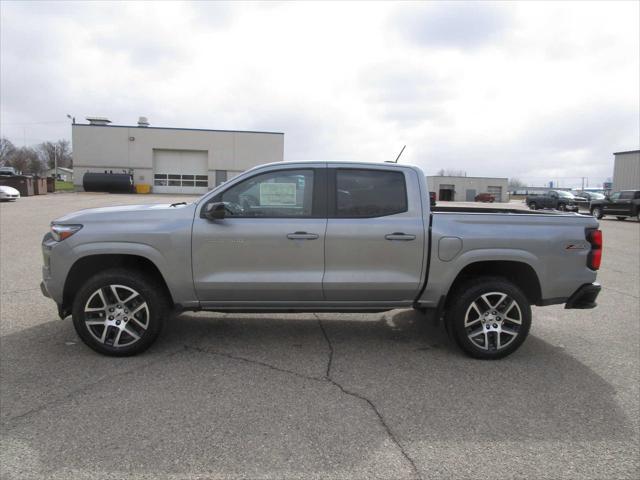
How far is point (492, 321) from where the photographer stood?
4.46 metres

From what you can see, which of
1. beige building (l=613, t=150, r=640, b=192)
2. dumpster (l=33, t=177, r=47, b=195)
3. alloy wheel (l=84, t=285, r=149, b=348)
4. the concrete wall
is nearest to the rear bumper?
alloy wheel (l=84, t=285, r=149, b=348)

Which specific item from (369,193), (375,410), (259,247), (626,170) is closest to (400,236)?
(369,193)

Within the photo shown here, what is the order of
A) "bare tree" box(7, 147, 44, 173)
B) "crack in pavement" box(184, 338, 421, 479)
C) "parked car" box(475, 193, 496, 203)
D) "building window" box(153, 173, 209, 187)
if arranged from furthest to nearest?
"bare tree" box(7, 147, 44, 173) < "parked car" box(475, 193, 496, 203) < "building window" box(153, 173, 209, 187) < "crack in pavement" box(184, 338, 421, 479)

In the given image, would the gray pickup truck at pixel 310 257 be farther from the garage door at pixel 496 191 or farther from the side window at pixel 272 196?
the garage door at pixel 496 191

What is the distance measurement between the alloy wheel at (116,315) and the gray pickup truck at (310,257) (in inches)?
0.5

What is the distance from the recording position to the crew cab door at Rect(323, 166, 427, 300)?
4.36 meters

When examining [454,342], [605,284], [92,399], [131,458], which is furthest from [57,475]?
[605,284]

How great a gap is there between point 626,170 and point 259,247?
4978 centimetres

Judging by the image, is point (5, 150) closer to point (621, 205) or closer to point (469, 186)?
point (469, 186)

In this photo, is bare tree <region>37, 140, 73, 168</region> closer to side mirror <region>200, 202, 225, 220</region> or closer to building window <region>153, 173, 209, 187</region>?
building window <region>153, 173, 209, 187</region>

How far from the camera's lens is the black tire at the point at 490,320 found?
440 centimetres

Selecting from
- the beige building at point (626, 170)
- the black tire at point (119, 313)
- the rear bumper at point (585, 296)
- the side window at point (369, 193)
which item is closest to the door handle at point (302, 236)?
the side window at point (369, 193)

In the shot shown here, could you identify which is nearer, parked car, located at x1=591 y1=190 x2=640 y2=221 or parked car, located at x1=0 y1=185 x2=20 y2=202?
parked car, located at x1=591 y1=190 x2=640 y2=221

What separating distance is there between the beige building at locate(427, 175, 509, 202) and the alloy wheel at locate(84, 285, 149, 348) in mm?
72961
